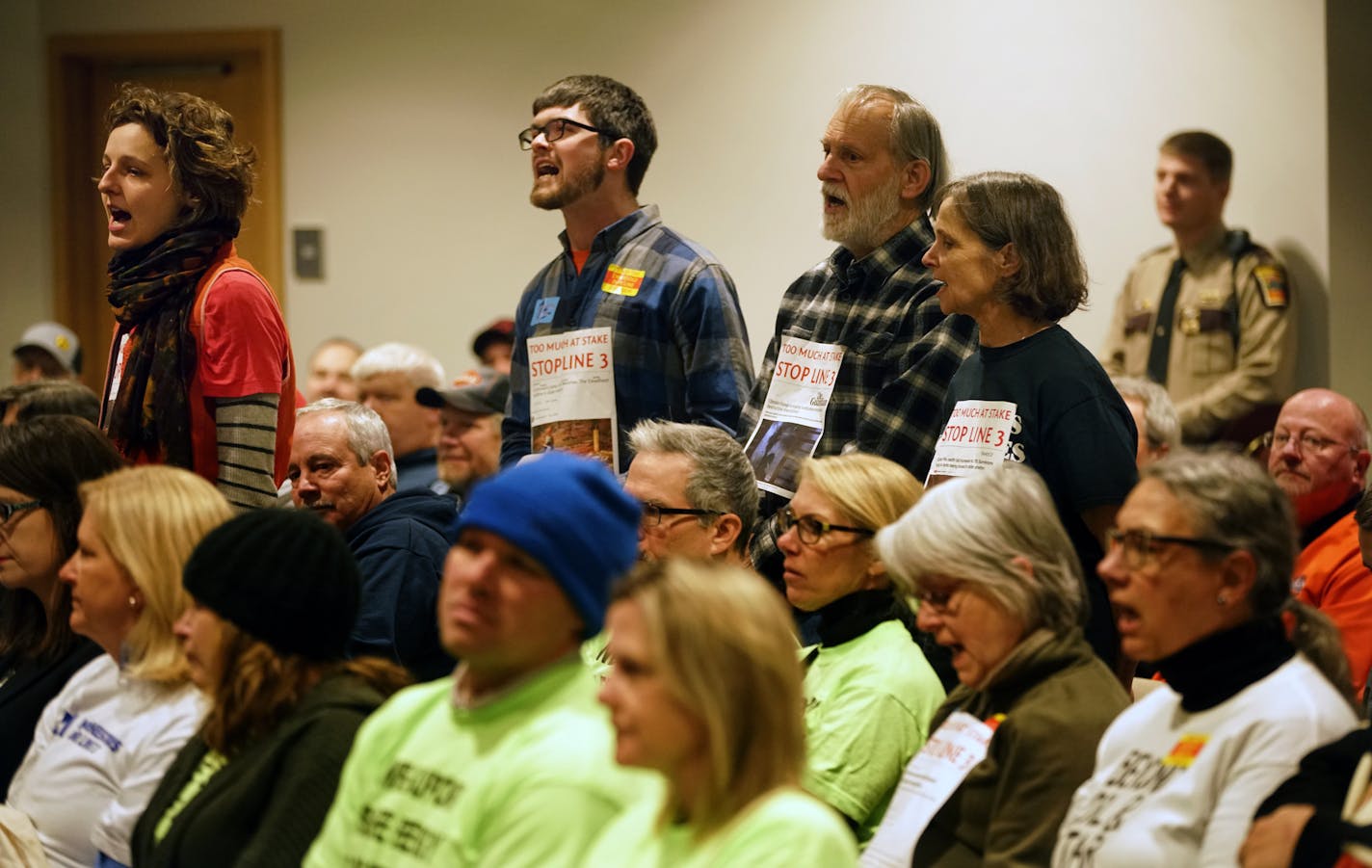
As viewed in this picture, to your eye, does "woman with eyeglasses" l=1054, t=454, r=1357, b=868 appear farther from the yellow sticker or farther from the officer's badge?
the officer's badge

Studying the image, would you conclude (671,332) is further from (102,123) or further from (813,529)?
(102,123)

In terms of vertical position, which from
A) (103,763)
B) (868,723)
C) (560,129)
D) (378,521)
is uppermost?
(560,129)

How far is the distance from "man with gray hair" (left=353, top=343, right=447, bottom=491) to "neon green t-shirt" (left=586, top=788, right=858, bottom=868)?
400 centimetres

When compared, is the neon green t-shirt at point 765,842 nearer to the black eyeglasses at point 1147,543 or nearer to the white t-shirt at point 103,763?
the black eyeglasses at point 1147,543

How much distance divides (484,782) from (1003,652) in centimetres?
83

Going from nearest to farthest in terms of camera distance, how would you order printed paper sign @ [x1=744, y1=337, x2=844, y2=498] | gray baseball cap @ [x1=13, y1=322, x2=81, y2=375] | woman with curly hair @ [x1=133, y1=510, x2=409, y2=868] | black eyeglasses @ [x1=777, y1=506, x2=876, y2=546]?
woman with curly hair @ [x1=133, y1=510, x2=409, y2=868] < black eyeglasses @ [x1=777, y1=506, x2=876, y2=546] < printed paper sign @ [x1=744, y1=337, x2=844, y2=498] < gray baseball cap @ [x1=13, y1=322, x2=81, y2=375]

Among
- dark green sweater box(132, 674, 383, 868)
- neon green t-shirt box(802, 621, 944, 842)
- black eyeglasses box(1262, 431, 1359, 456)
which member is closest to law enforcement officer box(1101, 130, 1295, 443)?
black eyeglasses box(1262, 431, 1359, 456)

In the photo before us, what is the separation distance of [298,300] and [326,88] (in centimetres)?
84

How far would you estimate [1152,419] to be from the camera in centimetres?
441

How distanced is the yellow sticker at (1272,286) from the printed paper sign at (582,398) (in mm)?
2806

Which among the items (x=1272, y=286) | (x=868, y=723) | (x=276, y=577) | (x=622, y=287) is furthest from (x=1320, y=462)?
(x=276, y=577)

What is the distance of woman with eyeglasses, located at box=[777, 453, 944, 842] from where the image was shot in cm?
253

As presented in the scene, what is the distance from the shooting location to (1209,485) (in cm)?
209

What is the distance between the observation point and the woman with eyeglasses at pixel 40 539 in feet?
9.90
